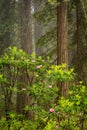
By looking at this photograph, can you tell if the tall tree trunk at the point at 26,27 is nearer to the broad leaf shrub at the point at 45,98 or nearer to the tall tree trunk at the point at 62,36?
the tall tree trunk at the point at 62,36

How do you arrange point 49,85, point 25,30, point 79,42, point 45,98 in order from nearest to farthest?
1. point 45,98
2. point 49,85
3. point 79,42
4. point 25,30

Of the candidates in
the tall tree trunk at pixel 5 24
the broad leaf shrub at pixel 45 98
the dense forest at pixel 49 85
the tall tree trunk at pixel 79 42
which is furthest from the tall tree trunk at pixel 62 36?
the tall tree trunk at pixel 5 24

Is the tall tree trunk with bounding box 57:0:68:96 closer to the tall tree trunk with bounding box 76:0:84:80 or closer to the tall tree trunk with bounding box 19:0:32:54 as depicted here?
the tall tree trunk with bounding box 76:0:84:80

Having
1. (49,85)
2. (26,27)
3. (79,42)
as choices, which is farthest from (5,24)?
(49,85)

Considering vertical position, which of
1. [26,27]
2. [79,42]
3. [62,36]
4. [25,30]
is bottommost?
[79,42]

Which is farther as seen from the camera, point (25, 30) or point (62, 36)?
point (25, 30)

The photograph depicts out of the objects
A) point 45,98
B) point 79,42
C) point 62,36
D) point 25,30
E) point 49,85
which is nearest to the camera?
point 45,98

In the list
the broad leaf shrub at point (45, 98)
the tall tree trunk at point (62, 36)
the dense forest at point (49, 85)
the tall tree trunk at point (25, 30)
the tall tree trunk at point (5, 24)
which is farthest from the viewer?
the tall tree trunk at point (5, 24)

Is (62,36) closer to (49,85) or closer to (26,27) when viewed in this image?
(49,85)

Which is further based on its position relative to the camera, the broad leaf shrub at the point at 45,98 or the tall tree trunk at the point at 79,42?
the tall tree trunk at the point at 79,42

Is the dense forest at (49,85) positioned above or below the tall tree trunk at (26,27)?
below

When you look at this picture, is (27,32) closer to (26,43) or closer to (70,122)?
(26,43)

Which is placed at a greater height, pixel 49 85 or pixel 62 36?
pixel 62 36

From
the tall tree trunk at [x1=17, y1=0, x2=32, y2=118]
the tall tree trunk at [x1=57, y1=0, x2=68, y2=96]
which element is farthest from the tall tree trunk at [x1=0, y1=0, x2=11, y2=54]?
the tall tree trunk at [x1=57, y1=0, x2=68, y2=96]
